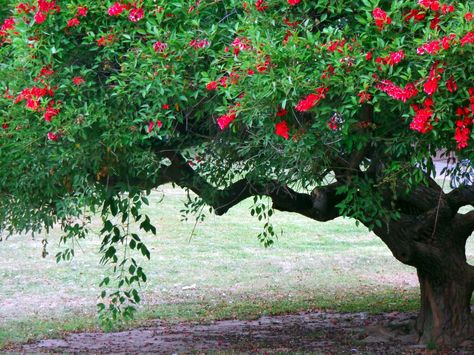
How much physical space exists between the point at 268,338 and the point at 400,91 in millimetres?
5863

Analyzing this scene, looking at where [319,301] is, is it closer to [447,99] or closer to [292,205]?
[292,205]

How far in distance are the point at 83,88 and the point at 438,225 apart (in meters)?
4.32

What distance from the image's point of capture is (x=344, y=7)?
4371 millimetres

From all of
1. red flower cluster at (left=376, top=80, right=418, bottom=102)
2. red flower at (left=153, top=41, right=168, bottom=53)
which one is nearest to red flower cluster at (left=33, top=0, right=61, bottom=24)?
red flower at (left=153, top=41, right=168, bottom=53)

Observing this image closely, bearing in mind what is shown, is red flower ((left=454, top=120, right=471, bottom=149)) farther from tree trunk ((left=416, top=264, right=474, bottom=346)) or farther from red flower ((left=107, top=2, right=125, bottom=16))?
tree trunk ((left=416, top=264, right=474, bottom=346))

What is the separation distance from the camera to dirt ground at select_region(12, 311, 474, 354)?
8539 mm

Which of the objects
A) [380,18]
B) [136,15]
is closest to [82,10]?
[136,15]

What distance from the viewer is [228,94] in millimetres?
4254

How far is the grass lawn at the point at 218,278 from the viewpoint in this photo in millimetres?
11516

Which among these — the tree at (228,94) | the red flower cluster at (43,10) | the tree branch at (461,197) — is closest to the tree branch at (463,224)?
the tree branch at (461,197)

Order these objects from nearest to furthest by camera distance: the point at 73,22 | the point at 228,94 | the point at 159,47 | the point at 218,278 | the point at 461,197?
the point at 228,94, the point at 159,47, the point at 73,22, the point at 461,197, the point at 218,278

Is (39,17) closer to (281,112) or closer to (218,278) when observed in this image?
(281,112)

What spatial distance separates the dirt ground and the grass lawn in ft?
1.92

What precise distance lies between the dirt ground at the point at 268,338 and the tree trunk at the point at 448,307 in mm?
152
